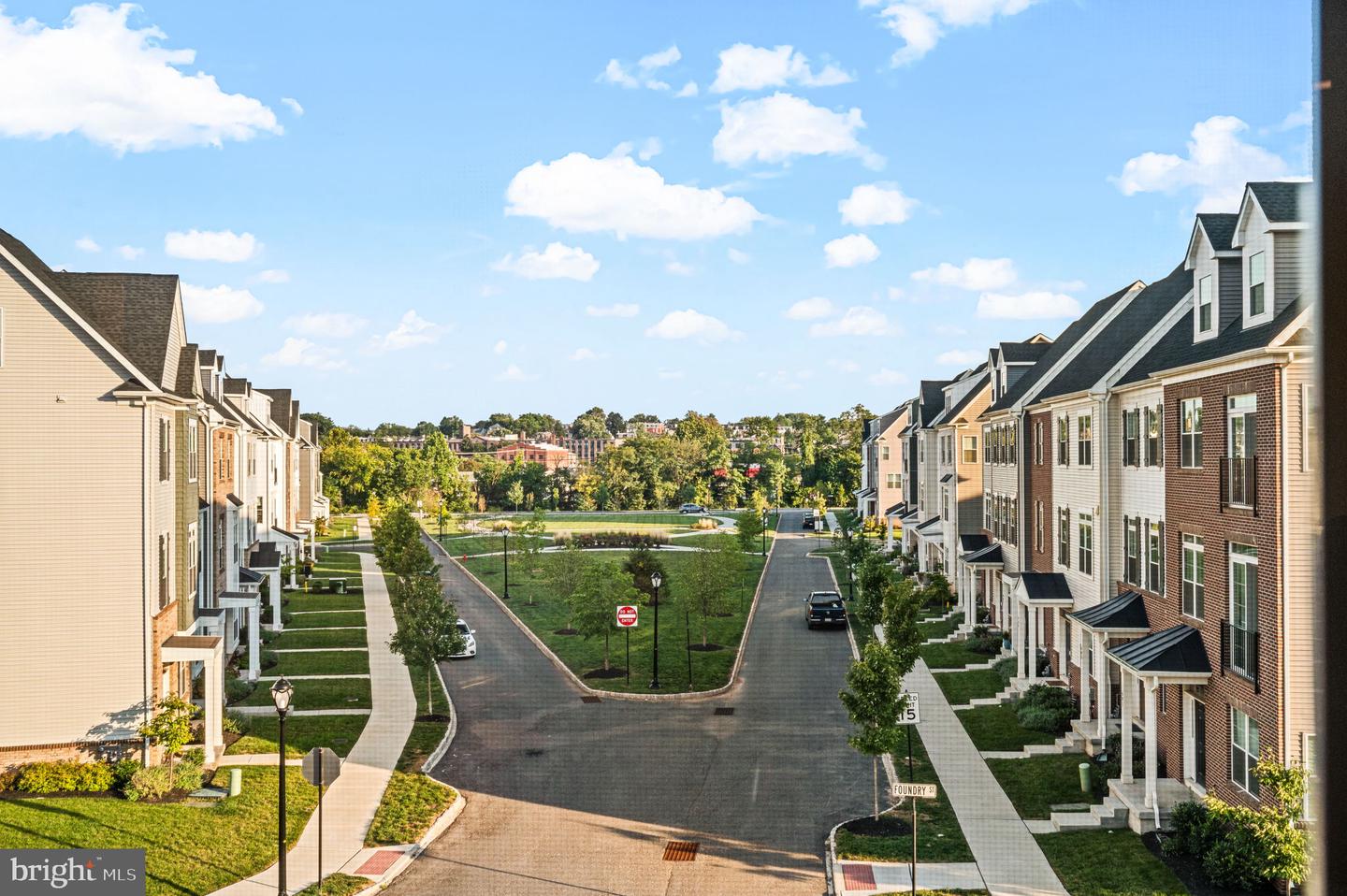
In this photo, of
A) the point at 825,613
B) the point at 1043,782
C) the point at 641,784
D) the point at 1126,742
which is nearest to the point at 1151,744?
the point at 1126,742

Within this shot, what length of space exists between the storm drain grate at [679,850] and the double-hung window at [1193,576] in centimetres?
793

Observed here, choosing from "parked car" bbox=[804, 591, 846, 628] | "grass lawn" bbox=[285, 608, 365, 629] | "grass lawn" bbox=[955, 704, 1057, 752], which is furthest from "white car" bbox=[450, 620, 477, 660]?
"grass lawn" bbox=[955, 704, 1057, 752]

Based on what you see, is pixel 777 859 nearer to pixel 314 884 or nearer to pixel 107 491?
pixel 314 884

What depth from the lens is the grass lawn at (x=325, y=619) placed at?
30.7 meters

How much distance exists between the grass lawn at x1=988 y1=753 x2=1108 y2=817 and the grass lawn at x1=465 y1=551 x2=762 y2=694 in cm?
829

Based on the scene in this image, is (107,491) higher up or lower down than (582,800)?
higher up

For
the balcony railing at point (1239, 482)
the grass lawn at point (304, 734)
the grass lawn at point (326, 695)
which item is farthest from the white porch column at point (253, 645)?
the balcony railing at point (1239, 482)

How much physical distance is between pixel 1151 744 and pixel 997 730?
217 inches

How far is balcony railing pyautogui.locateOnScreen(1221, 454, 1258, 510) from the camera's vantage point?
39.4 ft

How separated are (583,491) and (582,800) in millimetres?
64672

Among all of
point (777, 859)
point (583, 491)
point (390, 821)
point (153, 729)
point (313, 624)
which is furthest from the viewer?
point (583, 491)

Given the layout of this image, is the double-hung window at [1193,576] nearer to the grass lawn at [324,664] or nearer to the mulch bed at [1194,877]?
the mulch bed at [1194,877]

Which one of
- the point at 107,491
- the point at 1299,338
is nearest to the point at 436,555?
the point at 107,491

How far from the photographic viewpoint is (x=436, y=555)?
51.8m
